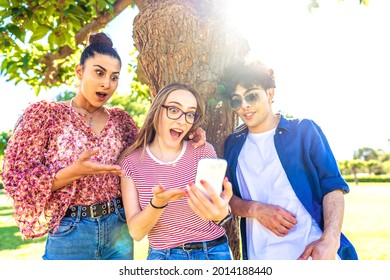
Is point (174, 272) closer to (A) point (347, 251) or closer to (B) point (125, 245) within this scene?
(B) point (125, 245)

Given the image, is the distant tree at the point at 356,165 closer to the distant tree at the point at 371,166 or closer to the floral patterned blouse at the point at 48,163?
the distant tree at the point at 371,166

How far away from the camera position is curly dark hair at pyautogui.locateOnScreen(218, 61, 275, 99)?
3.17 metres

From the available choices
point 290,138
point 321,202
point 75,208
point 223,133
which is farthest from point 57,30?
point 321,202

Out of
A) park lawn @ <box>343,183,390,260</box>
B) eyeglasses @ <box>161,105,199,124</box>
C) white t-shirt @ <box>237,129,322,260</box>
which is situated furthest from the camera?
park lawn @ <box>343,183,390,260</box>

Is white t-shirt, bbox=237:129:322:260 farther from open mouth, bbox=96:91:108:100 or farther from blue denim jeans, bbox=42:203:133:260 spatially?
open mouth, bbox=96:91:108:100

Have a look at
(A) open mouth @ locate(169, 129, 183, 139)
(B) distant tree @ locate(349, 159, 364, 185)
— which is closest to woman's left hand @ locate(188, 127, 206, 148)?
(A) open mouth @ locate(169, 129, 183, 139)

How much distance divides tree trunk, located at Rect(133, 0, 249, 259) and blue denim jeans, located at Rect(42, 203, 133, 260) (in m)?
1.18

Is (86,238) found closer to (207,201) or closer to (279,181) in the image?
(207,201)

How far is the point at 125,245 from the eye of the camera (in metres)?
3.12

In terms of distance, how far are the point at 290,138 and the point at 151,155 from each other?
39.8 inches

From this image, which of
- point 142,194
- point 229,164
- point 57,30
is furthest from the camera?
point 57,30

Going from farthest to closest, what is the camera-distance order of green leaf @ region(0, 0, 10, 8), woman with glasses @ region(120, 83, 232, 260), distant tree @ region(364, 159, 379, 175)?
distant tree @ region(364, 159, 379, 175)
green leaf @ region(0, 0, 10, 8)
woman with glasses @ region(120, 83, 232, 260)

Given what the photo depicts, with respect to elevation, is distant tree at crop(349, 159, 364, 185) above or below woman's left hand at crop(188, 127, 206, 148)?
below

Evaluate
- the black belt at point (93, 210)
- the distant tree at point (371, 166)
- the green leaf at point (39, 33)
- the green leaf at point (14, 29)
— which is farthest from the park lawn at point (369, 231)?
the distant tree at point (371, 166)
